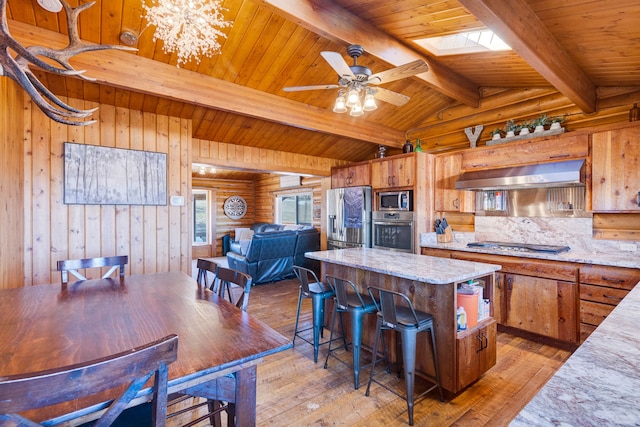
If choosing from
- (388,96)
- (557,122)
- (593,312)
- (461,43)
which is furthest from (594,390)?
(557,122)

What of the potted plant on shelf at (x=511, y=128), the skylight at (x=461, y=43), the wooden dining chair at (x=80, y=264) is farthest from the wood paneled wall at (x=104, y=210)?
the potted plant on shelf at (x=511, y=128)

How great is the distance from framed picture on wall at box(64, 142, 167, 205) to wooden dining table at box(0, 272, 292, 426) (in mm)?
1689

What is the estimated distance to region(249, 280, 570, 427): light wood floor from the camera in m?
1.92

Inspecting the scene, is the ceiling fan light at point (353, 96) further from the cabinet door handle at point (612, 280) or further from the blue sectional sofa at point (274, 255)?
the blue sectional sofa at point (274, 255)

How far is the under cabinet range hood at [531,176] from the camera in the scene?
302 centimetres

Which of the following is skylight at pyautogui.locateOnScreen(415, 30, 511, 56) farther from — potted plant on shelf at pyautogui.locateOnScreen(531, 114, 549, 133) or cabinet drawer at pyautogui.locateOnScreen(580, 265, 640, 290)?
cabinet drawer at pyautogui.locateOnScreen(580, 265, 640, 290)

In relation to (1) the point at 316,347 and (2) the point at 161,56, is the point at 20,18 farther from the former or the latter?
(1) the point at 316,347

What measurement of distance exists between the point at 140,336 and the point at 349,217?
410 centimetres

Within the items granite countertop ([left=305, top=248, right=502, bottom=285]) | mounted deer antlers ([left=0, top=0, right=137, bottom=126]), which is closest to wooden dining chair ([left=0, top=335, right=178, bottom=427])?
mounted deer antlers ([left=0, top=0, right=137, bottom=126])

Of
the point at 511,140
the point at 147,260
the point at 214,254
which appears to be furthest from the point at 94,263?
the point at 214,254

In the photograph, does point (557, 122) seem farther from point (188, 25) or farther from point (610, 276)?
point (188, 25)

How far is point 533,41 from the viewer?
2295 millimetres

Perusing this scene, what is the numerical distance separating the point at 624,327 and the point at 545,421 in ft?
2.38

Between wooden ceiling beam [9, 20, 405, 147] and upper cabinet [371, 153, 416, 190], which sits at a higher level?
wooden ceiling beam [9, 20, 405, 147]
